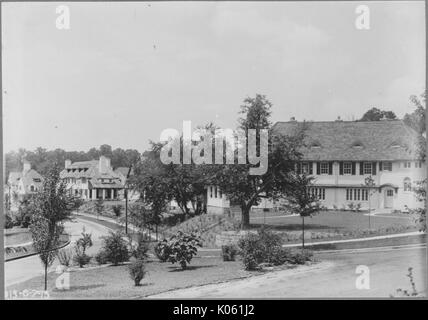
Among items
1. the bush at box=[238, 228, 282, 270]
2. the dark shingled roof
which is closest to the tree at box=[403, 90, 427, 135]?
the dark shingled roof

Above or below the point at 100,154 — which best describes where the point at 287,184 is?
below

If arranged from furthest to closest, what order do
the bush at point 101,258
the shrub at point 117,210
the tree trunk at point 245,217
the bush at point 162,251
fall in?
the shrub at point 117,210, the tree trunk at point 245,217, the bush at point 101,258, the bush at point 162,251

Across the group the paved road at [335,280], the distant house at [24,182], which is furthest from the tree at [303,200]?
the distant house at [24,182]

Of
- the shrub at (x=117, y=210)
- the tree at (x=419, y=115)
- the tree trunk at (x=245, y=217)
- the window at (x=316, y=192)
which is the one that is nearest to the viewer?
the tree at (x=419, y=115)

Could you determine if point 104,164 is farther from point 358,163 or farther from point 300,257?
point 358,163

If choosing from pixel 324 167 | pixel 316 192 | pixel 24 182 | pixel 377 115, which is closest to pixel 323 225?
pixel 316 192

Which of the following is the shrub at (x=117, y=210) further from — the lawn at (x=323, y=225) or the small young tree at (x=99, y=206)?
the lawn at (x=323, y=225)
